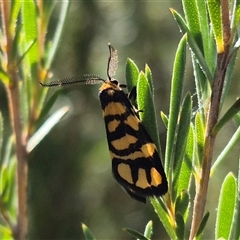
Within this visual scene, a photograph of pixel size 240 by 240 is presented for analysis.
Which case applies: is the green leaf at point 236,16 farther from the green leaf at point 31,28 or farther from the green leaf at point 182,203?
the green leaf at point 31,28

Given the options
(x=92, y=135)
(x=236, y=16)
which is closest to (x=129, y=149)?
(x=236, y=16)

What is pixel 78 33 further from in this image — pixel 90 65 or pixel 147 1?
pixel 147 1

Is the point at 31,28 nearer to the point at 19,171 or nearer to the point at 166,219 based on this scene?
the point at 19,171

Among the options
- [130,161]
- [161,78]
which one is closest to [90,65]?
[161,78]

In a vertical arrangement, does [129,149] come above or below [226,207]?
above

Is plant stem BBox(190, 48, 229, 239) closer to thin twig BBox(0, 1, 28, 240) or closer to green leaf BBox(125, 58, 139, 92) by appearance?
green leaf BBox(125, 58, 139, 92)

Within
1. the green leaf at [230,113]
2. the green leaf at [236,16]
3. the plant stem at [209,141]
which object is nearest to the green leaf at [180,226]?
the plant stem at [209,141]
